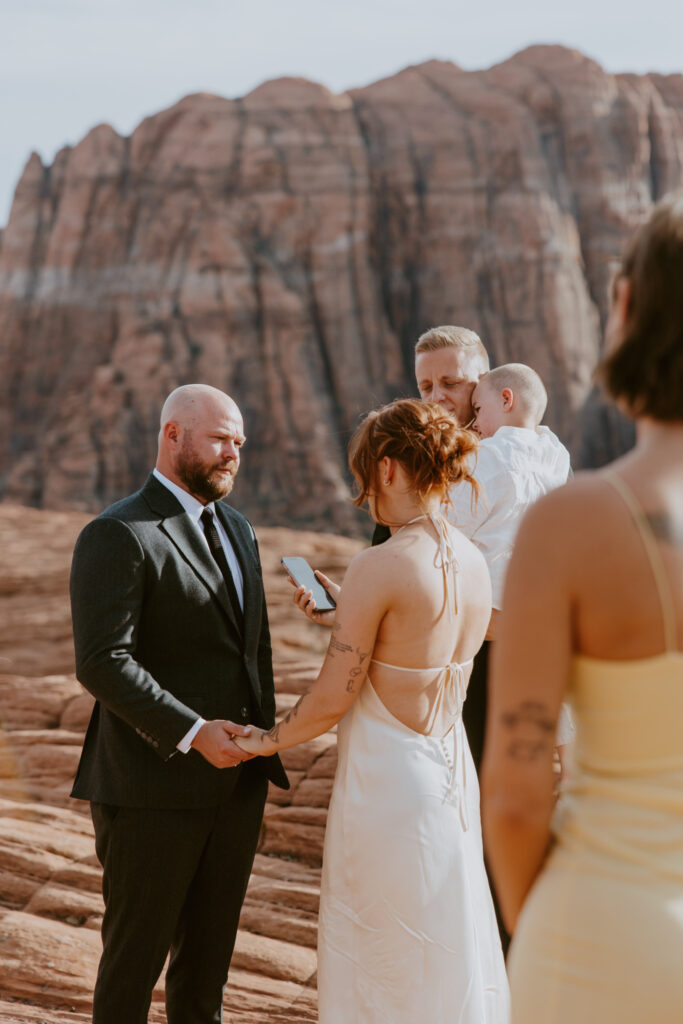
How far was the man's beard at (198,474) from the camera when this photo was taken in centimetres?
331

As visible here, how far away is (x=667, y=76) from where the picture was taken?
1610 inches

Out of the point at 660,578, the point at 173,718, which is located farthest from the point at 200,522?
the point at 660,578

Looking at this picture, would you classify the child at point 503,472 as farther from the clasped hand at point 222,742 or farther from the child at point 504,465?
the clasped hand at point 222,742

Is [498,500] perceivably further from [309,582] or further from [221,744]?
[221,744]

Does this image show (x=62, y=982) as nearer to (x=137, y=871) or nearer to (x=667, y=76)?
(x=137, y=871)

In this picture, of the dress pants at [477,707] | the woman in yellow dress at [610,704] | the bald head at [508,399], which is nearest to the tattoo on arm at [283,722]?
the dress pants at [477,707]

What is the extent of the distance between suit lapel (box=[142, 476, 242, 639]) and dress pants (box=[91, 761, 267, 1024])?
0.56m

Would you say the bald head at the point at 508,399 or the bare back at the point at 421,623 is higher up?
the bald head at the point at 508,399

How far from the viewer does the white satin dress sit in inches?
105

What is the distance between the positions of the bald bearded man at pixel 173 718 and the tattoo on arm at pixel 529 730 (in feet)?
6.05

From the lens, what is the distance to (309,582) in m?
3.18

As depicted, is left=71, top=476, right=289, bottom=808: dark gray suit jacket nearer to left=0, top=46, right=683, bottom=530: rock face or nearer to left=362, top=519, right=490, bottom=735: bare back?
left=362, top=519, right=490, bottom=735: bare back

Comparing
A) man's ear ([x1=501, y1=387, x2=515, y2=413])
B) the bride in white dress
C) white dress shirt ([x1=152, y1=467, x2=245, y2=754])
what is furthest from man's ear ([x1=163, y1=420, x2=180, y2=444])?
man's ear ([x1=501, y1=387, x2=515, y2=413])

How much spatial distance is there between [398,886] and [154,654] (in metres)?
1.03
